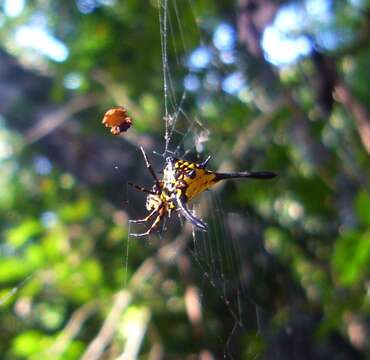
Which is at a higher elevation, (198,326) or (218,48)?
(218,48)

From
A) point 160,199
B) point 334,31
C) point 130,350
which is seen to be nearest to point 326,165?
point 130,350

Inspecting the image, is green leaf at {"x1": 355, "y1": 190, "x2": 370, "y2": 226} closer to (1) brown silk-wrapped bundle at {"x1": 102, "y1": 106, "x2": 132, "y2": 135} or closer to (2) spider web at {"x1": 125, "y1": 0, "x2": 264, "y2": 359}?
(2) spider web at {"x1": 125, "y1": 0, "x2": 264, "y2": 359}

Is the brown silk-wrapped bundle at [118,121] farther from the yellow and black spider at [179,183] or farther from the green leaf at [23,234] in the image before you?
the green leaf at [23,234]

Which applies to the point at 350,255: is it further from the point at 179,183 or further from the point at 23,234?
the point at 23,234

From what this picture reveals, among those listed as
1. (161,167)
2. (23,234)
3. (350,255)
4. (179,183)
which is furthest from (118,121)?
(23,234)

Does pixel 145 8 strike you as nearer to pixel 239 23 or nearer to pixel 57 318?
pixel 239 23

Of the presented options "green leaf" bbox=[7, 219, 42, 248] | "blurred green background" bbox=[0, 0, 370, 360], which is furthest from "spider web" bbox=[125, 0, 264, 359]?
"green leaf" bbox=[7, 219, 42, 248]

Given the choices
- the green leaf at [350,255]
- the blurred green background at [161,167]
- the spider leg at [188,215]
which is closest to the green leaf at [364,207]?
the green leaf at [350,255]
